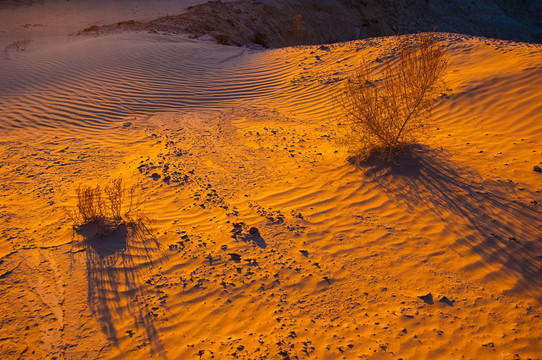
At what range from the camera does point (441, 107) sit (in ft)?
20.2

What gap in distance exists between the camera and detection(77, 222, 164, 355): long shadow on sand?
287 centimetres

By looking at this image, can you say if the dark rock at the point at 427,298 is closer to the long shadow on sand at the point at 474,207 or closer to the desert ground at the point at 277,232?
the desert ground at the point at 277,232

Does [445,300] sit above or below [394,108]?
below

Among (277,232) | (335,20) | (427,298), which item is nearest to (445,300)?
(427,298)

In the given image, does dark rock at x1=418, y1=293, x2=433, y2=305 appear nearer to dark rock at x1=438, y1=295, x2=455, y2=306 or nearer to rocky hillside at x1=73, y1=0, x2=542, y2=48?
dark rock at x1=438, y1=295, x2=455, y2=306

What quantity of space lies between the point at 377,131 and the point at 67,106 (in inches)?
235

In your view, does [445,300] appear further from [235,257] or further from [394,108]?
[394,108]

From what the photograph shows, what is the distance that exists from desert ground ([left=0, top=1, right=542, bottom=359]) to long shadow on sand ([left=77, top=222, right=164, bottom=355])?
0.02m

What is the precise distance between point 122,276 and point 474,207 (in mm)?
3471

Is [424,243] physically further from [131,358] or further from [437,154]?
[131,358]

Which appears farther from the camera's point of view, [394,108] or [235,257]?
[394,108]

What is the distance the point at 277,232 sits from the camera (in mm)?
3811

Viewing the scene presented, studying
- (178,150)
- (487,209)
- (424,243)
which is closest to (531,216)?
(487,209)

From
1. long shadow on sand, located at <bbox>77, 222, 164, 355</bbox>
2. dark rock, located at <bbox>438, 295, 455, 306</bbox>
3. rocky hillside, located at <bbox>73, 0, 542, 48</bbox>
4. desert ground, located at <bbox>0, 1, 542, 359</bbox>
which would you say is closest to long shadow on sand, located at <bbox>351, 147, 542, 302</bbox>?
desert ground, located at <bbox>0, 1, 542, 359</bbox>
